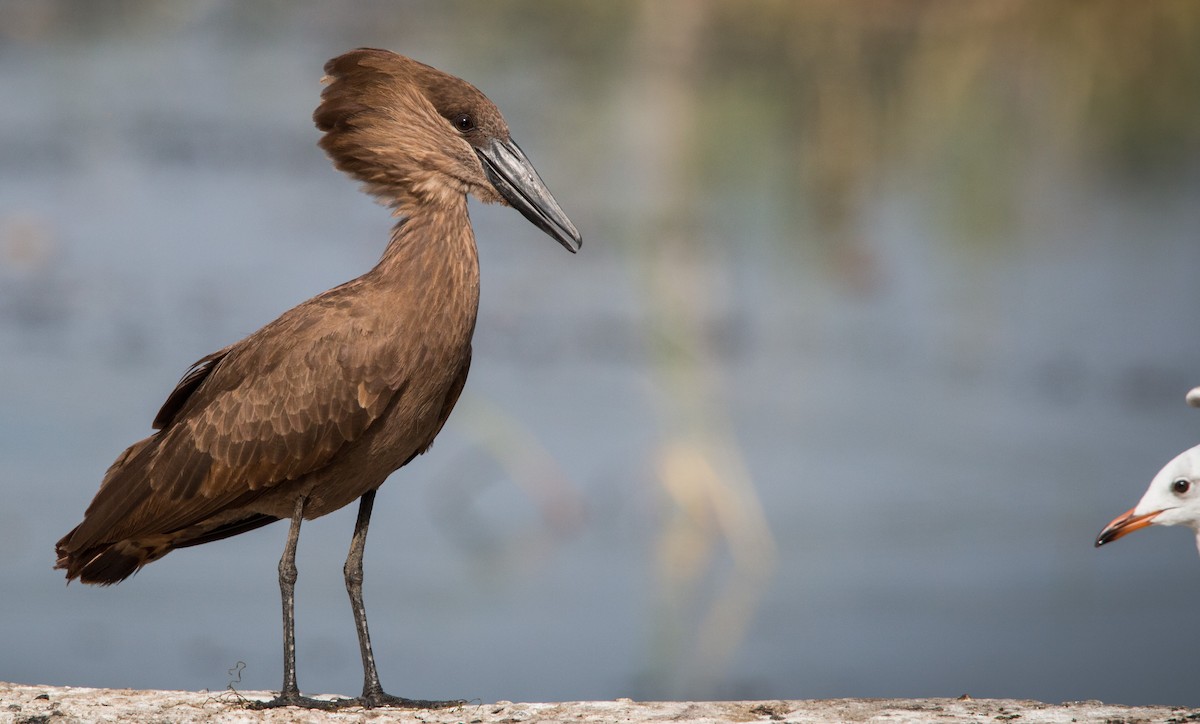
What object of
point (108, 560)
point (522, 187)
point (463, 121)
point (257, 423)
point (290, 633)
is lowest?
point (290, 633)

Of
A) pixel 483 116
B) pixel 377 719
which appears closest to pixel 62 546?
pixel 377 719

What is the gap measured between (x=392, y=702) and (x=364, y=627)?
9.3 inches

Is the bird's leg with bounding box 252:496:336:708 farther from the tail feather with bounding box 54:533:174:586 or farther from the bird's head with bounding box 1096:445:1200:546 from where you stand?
the bird's head with bounding box 1096:445:1200:546

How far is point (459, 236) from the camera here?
12.3 ft

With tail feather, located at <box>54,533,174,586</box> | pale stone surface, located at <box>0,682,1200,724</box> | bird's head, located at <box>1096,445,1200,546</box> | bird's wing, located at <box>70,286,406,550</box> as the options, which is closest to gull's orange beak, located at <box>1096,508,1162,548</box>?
bird's head, located at <box>1096,445,1200,546</box>

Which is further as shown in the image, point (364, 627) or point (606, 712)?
point (364, 627)

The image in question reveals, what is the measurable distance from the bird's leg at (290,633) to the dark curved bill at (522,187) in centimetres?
99

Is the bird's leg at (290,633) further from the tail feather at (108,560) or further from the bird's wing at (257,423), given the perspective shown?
the tail feather at (108,560)

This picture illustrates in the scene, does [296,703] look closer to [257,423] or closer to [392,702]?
[392,702]

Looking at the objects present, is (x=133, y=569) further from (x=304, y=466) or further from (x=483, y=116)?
(x=483, y=116)

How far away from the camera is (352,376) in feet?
11.6

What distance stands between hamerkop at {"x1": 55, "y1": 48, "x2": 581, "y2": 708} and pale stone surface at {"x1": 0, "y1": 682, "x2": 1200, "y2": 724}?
0.13m

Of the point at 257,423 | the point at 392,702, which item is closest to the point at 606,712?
the point at 392,702

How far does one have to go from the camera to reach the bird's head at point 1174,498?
12.9 feet
